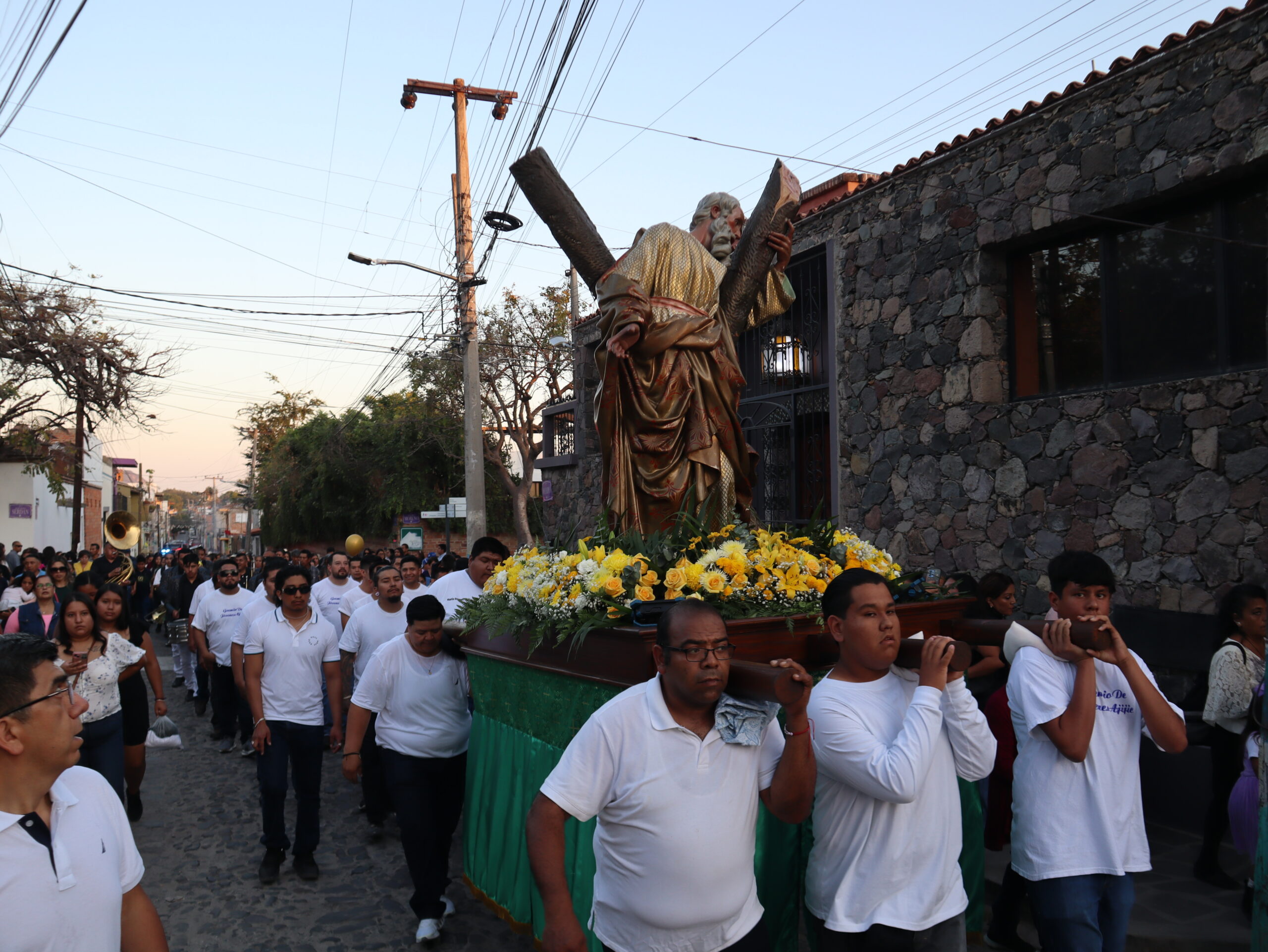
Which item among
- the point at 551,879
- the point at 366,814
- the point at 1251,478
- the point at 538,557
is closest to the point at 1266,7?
the point at 1251,478

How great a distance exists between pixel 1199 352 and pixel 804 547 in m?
4.65

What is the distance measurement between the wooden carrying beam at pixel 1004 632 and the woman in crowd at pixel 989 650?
1.04m

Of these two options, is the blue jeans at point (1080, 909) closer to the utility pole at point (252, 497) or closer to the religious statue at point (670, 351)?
the religious statue at point (670, 351)

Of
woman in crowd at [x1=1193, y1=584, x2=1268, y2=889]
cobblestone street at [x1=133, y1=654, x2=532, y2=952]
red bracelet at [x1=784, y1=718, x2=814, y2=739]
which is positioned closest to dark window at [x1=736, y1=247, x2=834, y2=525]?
woman in crowd at [x1=1193, y1=584, x2=1268, y2=889]

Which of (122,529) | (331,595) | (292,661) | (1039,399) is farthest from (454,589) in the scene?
(122,529)

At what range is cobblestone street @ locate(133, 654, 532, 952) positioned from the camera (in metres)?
4.86

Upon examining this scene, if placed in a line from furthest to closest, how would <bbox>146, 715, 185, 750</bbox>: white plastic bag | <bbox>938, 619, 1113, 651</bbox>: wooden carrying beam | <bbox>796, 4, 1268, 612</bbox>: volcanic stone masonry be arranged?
<bbox>796, 4, 1268, 612</bbox>: volcanic stone masonry → <bbox>146, 715, 185, 750</bbox>: white plastic bag → <bbox>938, 619, 1113, 651</bbox>: wooden carrying beam

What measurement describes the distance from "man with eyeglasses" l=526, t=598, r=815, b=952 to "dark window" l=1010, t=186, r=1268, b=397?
6.01 meters

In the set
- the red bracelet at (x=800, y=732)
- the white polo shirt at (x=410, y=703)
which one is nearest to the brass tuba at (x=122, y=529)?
the white polo shirt at (x=410, y=703)

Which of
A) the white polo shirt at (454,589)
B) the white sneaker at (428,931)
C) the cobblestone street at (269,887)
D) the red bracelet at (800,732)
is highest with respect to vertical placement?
the white polo shirt at (454,589)

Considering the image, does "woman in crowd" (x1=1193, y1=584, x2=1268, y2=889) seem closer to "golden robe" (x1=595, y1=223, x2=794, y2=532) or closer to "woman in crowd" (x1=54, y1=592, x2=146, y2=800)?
"golden robe" (x1=595, y1=223, x2=794, y2=532)

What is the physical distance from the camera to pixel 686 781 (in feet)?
8.95

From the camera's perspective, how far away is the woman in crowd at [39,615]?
793 cm

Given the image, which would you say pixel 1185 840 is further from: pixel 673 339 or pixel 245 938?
pixel 245 938
